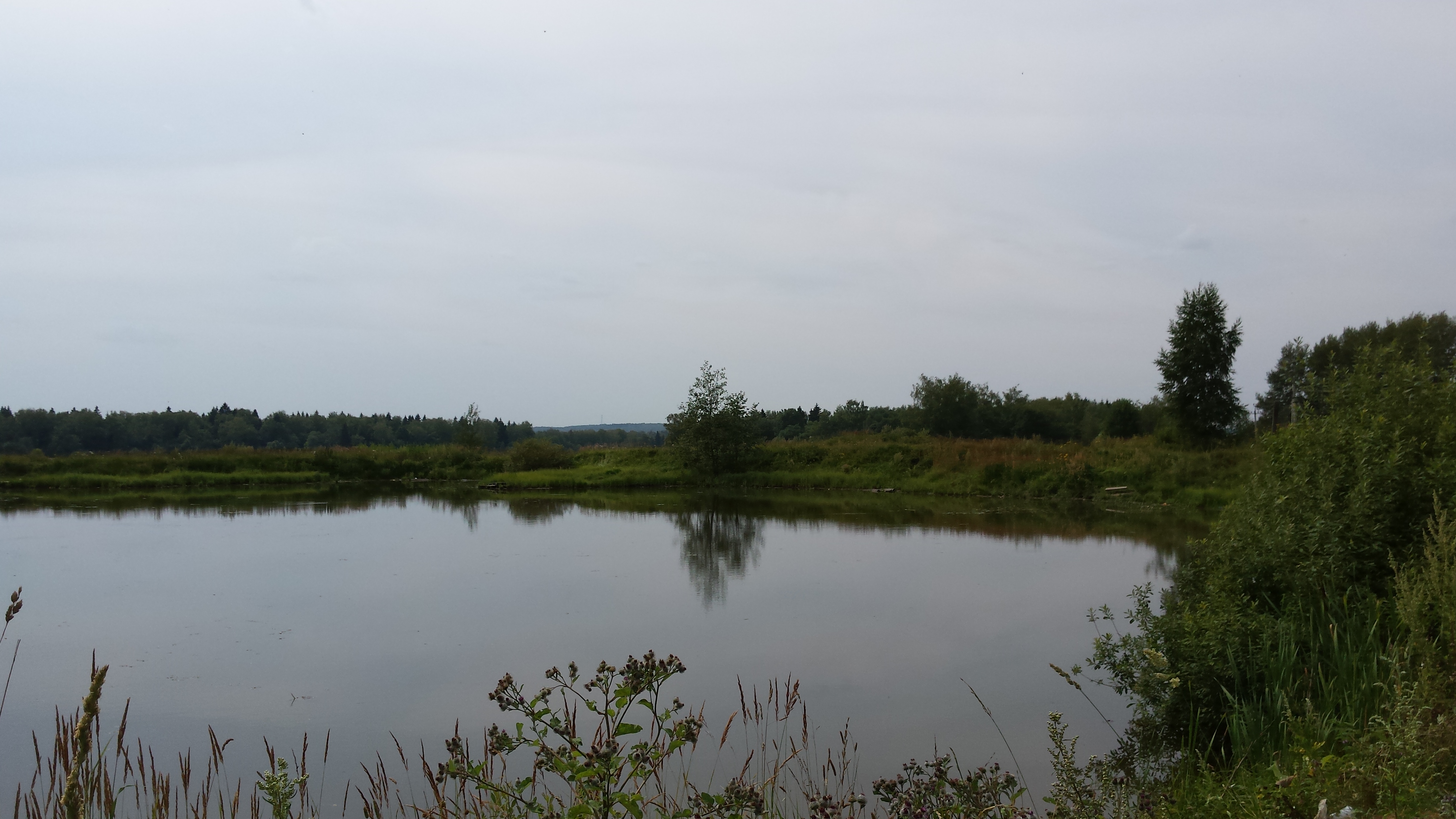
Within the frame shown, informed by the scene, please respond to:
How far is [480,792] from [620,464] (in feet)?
90.9

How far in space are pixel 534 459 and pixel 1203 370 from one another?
2186cm

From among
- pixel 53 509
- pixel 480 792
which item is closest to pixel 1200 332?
pixel 480 792

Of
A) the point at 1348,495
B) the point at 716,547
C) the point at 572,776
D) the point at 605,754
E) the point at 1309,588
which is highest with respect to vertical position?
the point at 1348,495

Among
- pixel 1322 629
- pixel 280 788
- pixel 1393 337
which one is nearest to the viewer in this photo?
pixel 280 788

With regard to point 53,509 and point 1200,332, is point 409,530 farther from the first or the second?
point 1200,332

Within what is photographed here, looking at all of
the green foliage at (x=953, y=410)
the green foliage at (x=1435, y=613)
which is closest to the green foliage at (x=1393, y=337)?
the green foliage at (x=953, y=410)

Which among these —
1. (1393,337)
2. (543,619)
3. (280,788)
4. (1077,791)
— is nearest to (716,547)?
(543,619)

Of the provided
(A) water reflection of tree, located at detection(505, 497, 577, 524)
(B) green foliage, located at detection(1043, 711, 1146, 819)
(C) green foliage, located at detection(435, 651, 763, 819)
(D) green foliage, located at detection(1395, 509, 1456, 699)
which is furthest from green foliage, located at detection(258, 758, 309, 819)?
(A) water reflection of tree, located at detection(505, 497, 577, 524)

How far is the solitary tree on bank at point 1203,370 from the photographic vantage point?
945 inches

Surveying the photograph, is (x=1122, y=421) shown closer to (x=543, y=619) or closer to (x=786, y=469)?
(x=786, y=469)

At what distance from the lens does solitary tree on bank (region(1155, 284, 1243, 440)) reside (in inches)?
945

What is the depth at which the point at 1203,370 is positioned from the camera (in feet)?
79.6

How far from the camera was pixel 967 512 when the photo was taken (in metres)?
18.8

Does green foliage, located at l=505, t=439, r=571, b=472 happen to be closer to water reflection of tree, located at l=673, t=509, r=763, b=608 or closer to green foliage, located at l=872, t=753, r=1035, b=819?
water reflection of tree, located at l=673, t=509, r=763, b=608
